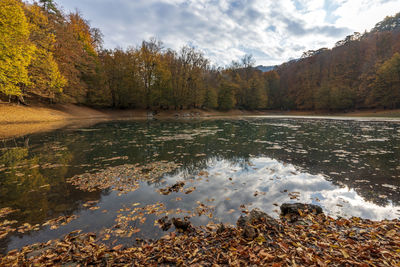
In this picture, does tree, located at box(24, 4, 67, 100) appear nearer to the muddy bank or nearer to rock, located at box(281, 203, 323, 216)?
the muddy bank

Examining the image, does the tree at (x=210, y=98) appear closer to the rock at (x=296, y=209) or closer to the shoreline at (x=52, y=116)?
the shoreline at (x=52, y=116)

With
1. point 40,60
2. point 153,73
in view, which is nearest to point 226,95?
point 153,73

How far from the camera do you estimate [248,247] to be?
298 centimetres

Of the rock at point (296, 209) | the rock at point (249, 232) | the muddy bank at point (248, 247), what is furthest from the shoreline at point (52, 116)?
the rock at point (296, 209)

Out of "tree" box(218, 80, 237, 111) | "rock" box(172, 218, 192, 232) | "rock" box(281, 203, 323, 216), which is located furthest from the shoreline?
"rock" box(281, 203, 323, 216)

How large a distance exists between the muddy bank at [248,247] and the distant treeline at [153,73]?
91.4ft

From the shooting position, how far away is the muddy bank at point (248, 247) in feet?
8.71

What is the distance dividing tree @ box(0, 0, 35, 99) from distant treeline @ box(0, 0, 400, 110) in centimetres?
9

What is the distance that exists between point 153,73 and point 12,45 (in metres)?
31.1

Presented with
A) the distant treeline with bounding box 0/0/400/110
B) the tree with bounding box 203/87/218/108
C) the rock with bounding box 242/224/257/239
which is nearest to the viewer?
the rock with bounding box 242/224/257/239

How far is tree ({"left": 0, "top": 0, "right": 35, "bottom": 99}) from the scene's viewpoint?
19562mm

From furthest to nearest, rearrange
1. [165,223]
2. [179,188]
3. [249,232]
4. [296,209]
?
[179,188], [296,209], [165,223], [249,232]

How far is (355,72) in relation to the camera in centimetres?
6994

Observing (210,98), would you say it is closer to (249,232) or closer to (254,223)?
(254,223)
